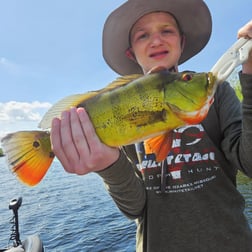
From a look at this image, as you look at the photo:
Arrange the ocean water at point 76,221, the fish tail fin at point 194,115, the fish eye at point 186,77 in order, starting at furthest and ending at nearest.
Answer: the ocean water at point 76,221 < the fish eye at point 186,77 < the fish tail fin at point 194,115

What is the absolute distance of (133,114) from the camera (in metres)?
1.88

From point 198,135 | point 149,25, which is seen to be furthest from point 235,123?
point 149,25

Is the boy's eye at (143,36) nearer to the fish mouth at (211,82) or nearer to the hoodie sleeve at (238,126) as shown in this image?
the hoodie sleeve at (238,126)

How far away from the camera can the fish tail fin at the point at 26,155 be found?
1.99 metres

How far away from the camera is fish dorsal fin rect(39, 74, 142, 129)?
2.04 meters

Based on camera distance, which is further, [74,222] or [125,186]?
[74,222]

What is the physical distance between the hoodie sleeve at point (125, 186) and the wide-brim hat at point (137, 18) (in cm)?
149

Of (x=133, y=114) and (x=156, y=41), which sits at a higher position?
(x=156, y=41)

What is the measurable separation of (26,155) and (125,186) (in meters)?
0.77

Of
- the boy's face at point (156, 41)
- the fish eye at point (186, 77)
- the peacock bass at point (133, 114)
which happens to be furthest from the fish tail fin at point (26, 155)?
the boy's face at point (156, 41)

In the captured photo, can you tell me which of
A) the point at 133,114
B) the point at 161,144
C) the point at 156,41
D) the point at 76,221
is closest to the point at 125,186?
the point at 161,144

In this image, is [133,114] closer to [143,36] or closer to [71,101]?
[71,101]

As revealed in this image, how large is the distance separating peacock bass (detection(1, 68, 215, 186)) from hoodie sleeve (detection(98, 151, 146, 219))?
31cm

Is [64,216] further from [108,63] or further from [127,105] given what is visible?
[127,105]
